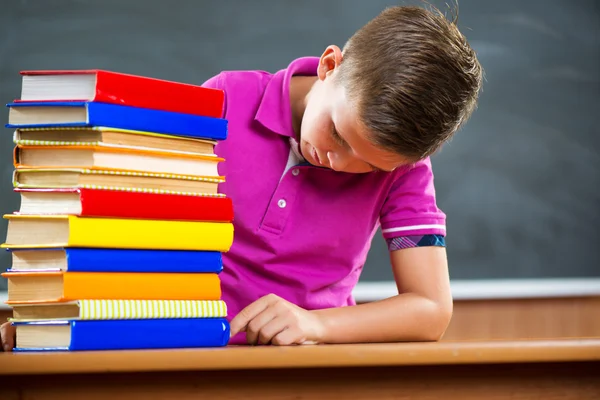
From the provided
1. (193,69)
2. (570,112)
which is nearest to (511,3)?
(570,112)

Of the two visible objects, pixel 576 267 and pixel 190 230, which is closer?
pixel 190 230

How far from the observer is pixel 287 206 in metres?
1.25

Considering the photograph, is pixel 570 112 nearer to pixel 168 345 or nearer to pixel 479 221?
pixel 479 221

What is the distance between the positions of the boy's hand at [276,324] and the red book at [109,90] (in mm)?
275

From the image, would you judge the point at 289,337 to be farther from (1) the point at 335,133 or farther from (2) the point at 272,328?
(1) the point at 335,133

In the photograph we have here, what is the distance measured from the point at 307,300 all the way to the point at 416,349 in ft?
2.01

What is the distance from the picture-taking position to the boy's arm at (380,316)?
0.93 meters

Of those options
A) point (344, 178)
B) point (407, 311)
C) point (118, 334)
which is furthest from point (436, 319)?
point (118, 334)

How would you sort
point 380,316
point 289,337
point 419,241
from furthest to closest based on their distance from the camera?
point 419,241 → point 380,316 → point 289,337

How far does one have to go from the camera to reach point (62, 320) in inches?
29.3

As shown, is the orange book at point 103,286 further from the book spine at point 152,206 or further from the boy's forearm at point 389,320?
the boy's forearm at point 389,320

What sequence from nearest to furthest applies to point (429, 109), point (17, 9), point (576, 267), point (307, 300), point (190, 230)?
point (190, 230) < point (429, 109) < point (307, 300) < point (17, 9) < point (576, 267)

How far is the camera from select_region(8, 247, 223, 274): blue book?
0.75 m

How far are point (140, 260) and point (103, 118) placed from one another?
16 centimetres
